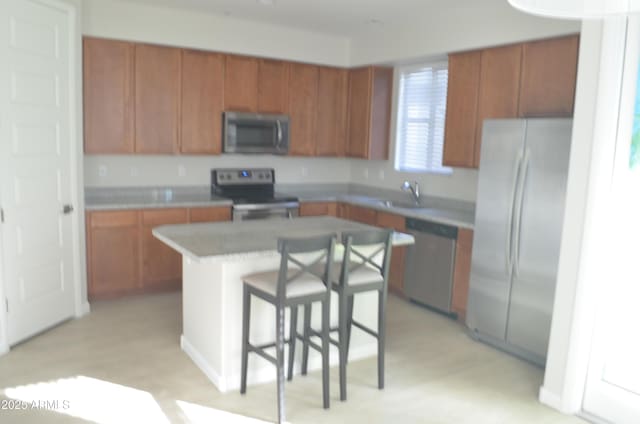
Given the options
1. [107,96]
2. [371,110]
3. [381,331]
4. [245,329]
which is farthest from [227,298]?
[371,110]

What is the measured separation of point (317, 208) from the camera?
585cm

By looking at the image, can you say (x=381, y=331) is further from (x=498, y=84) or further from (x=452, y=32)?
(x=452, y=32)

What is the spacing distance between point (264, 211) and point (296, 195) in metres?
0.72

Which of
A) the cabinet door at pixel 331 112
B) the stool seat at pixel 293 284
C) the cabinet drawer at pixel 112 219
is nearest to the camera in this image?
the stool seat at pixel 293 284

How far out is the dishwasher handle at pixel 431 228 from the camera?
4.50 meters

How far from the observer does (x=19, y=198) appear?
3715 millimetres

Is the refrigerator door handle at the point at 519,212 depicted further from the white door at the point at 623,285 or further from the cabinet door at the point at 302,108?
the cabinet door at the point at 302,108

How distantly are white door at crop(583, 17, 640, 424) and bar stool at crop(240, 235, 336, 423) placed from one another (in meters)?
1.56

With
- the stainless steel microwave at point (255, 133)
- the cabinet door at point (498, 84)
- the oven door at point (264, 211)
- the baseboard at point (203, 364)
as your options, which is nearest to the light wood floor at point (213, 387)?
the baseboard at point (203, 364)

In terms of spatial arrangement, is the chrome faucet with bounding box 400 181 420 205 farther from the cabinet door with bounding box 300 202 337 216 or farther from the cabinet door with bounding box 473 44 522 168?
the cabinet door with bounding box 473 44 522 168

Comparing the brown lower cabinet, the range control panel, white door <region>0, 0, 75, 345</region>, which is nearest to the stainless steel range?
the range control panel

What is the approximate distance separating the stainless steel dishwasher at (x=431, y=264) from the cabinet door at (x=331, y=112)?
5.39ft

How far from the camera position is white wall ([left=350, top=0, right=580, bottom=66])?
3990 mm

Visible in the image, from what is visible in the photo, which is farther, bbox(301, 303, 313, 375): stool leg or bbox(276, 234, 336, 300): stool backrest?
bbox(301, 303, 313, 375): stool leg
